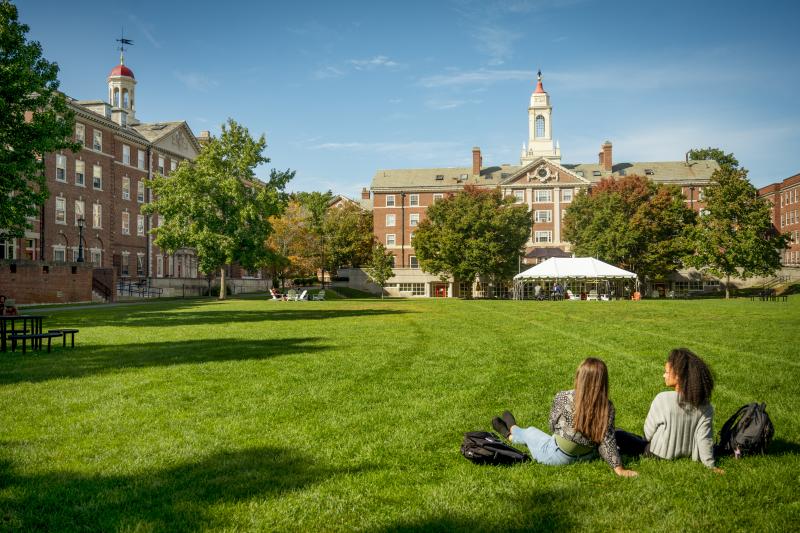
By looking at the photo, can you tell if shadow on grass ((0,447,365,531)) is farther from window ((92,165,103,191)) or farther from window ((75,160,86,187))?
window ((92,165,103,191))

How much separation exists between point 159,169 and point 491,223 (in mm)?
34070

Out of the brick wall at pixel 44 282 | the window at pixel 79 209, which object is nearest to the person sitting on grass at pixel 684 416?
the brick wall at pixel 44 282

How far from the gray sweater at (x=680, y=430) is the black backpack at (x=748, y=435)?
298 millimetres

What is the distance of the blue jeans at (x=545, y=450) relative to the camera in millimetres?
6172

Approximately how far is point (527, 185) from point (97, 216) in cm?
5009

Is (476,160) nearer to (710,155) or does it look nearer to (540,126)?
(540,126)

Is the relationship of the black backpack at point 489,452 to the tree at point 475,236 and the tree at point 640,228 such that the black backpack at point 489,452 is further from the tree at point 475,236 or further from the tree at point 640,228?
the tree at point 640,228

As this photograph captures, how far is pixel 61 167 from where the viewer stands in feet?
162

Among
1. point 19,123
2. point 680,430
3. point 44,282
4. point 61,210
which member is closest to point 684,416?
point 680,430

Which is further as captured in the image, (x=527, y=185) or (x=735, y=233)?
(x=527, y=185)

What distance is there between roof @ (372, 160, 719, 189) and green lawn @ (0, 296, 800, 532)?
6981 centimetres

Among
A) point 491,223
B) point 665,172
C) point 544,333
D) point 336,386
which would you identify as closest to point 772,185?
point 665,172

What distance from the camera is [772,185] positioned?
302 ft

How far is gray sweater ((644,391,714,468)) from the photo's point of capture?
6.13 m
